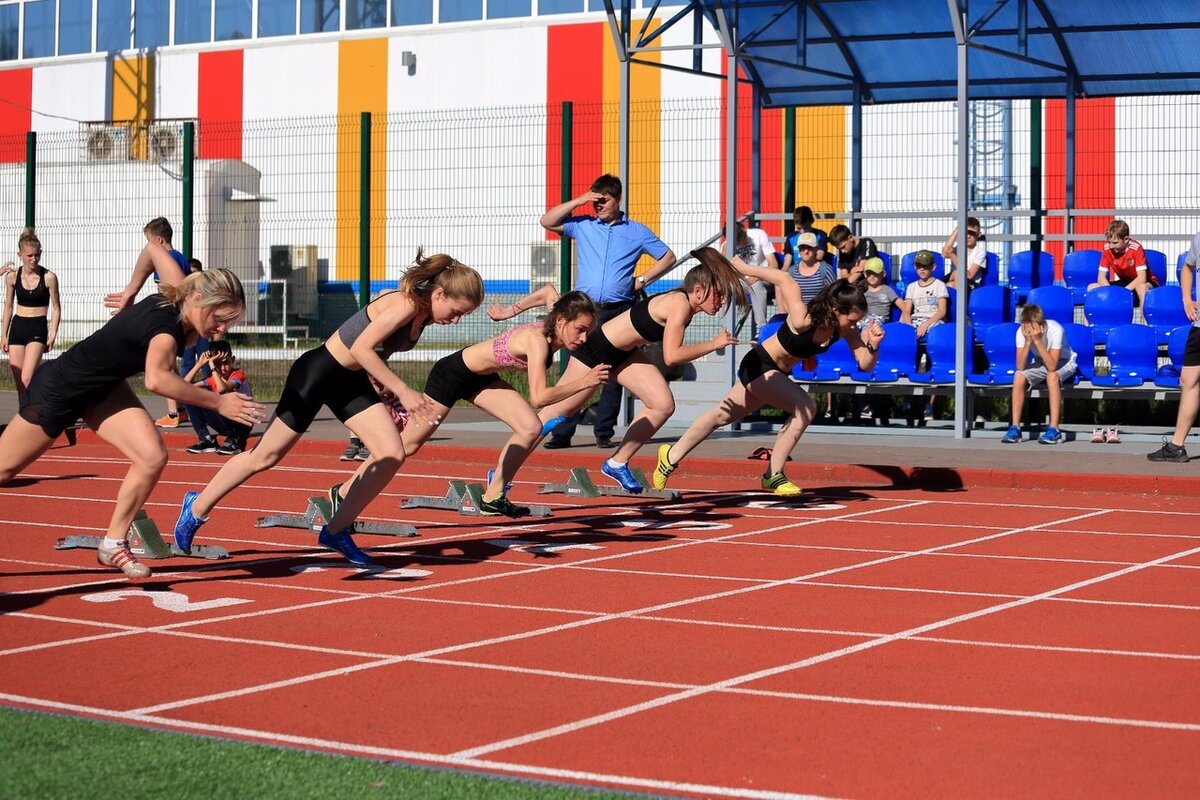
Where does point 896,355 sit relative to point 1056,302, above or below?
below

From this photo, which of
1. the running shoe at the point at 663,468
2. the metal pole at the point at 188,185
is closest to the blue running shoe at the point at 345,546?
the running shoe at the point at 663,468

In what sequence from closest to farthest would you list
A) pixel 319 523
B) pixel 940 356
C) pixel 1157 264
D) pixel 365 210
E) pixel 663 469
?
1. pixel 319 523
2. pixel 663 469
3. pixel 940 356
4. pixel 1157 264
5. pixel 365 210

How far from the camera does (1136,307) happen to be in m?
18.3

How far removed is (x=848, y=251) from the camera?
18.7m

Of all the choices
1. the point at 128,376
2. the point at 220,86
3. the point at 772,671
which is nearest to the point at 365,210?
the point at 128,376

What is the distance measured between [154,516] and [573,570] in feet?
12.2

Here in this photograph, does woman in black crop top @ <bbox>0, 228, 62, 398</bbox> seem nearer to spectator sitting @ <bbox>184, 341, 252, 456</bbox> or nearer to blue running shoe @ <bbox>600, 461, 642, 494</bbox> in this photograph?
spectator sitting @ <bbox>184, 341, 252, 456</bbox>

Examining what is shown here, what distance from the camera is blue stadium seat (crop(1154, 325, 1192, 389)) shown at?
1636 centimetres

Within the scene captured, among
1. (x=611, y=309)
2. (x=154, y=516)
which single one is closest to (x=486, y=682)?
(x=154, y=516)

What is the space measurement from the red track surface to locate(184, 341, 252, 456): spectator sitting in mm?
4498

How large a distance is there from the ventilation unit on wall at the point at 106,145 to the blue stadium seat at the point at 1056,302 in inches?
614

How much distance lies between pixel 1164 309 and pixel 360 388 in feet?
36.0

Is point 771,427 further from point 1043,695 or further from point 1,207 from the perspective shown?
point 1,207

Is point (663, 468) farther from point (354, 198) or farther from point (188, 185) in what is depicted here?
point (188, 185)
